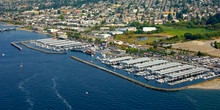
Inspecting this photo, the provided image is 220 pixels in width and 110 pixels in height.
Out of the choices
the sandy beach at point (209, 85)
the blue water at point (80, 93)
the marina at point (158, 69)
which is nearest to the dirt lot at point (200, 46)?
the marina at point (158, 69)

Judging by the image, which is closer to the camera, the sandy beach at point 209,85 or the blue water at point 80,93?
the blue water at point 80,93

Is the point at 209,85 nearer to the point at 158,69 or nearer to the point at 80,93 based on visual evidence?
the point at 158,69

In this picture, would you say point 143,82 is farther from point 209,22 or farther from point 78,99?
point 209,22

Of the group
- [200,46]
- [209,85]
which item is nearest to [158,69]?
[209,85]

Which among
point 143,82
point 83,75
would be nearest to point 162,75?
point 143,82

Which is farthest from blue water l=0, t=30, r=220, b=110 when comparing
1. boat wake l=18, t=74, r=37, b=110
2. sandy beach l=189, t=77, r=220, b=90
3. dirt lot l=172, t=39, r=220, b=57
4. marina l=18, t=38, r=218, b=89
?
dirt lot l=172, t=39, r=220, b=57

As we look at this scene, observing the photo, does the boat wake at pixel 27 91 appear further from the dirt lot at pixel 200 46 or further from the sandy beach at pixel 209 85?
the dirt lot at pixel 200 46

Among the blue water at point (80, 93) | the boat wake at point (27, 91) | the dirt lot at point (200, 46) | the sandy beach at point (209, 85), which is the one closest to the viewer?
the blue water at point (80, 93)
